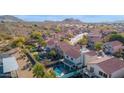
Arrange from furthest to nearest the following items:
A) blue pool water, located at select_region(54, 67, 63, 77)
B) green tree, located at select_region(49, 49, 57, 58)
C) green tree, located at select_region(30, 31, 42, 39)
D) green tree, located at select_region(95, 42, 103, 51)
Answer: green tree, located at select_region(95, 42, 103, 51), green tree, located at select_region(49, 49, 57, 58), green tree, located at select_region(30, 31, 42, 39), blue pool water, located at select_region(54, 67, 63, 77)

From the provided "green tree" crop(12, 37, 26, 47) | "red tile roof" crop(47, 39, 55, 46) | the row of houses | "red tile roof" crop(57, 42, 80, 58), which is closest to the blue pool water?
the row of houses

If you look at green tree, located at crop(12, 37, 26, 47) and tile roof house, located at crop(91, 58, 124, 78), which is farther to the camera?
green tree, located at crop(12, 37, 26, 47)

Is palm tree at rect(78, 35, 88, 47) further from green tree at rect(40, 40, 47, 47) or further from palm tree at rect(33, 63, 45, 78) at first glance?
palm tree at rect(33, 63, 45, 78)

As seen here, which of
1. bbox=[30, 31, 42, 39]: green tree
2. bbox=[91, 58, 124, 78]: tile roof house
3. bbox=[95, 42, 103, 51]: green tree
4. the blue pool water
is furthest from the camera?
bbox=[95, 42, 103, 51]: green tree

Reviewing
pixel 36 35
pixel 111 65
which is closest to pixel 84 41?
pixel 111 65

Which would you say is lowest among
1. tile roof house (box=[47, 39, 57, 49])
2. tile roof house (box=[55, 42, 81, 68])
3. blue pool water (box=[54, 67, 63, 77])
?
blue pool water (box=[54, 67, 63, 77])

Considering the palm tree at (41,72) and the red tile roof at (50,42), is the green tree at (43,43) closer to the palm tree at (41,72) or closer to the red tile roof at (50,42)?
the red tile roof at (50,42)
